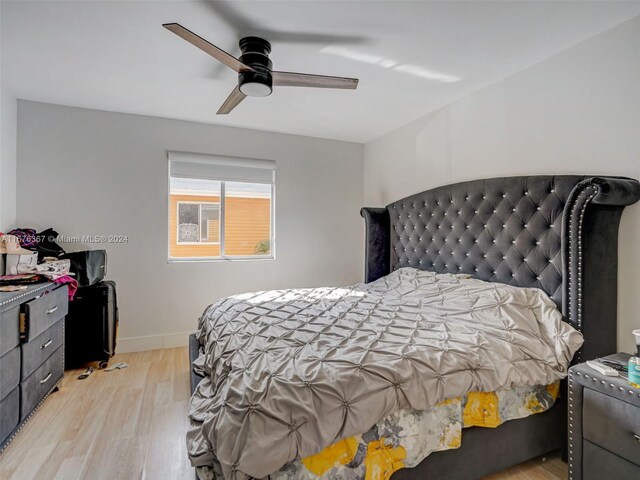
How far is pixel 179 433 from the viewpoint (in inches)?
79.7

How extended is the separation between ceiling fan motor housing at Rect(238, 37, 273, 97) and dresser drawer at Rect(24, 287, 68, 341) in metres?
1.89

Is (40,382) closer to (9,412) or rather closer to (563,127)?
(9,412)

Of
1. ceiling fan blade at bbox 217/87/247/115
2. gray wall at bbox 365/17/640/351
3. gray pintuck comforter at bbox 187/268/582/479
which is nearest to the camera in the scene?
gray pintuck comforter at bbox 187/268/582/479

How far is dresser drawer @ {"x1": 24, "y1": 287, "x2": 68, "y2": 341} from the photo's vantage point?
6.54ft

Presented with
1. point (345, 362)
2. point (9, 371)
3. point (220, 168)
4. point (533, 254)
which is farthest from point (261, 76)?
point (9, 371)

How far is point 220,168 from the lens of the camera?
3.72m

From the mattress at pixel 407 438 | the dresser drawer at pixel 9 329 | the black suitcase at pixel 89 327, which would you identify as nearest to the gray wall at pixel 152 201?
the black suitcase at pixel 89 327

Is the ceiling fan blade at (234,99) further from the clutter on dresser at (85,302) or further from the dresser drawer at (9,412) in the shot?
the dresser drawer at (9,412)

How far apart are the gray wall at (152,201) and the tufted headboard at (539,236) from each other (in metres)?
1.34

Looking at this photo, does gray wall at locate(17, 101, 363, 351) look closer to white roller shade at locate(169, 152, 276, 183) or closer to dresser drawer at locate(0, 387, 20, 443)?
white roller shade at locate(169, 152, 276, 183)

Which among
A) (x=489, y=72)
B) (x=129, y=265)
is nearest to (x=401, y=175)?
(x=489, y=72)

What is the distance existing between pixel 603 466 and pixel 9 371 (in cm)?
299

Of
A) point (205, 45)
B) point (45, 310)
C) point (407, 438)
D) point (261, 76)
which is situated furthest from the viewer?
point (45, 310)

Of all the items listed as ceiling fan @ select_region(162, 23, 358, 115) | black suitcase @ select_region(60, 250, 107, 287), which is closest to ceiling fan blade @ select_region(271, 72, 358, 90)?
ceiling fan @ select_region(162, 23, 358, 115)
